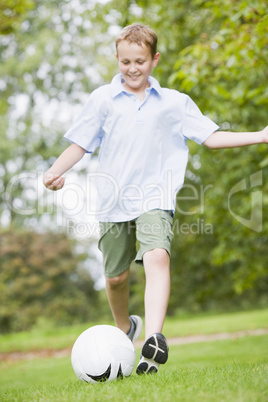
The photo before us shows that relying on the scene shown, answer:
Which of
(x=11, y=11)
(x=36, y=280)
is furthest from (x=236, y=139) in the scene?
(x=36, y=280)

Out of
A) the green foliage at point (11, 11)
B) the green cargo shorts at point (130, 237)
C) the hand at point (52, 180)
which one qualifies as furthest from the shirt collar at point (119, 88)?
Answer: the green foliage at point (11, 11)

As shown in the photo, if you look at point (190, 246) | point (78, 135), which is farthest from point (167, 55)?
point (190, 246)

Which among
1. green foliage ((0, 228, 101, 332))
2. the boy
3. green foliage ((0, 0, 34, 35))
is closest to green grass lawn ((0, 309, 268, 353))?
green foliage ((0, 228, 101, 332))

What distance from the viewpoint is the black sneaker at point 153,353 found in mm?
2947

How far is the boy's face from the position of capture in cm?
336

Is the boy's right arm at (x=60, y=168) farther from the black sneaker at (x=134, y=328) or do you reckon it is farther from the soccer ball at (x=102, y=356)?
the black sneaker at (x=134, y=328)

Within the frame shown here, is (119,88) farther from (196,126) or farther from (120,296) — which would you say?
(120,296)

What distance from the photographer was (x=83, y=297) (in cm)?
1883

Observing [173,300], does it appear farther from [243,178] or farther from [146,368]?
[146,368]

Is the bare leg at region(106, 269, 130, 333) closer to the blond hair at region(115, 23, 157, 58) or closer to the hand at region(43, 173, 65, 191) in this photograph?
the hand at region(43, 173, 65, 191)

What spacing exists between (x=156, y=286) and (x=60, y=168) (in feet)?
3.10

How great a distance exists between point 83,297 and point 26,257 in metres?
2.47

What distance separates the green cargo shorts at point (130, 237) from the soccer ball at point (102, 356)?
1.70 ft

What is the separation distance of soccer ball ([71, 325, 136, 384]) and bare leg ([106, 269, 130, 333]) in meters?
0.54
